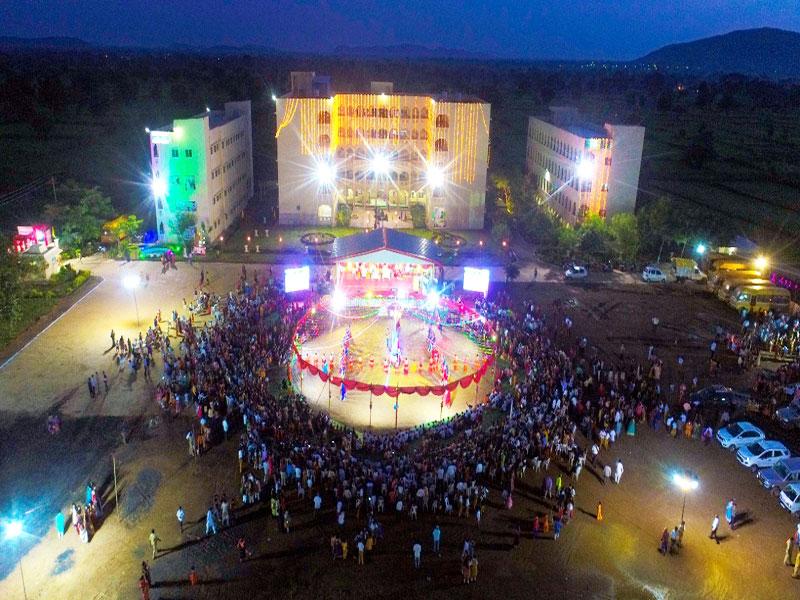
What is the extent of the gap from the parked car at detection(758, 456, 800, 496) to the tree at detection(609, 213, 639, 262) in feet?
76.3

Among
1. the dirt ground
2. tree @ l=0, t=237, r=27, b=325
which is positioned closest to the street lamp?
the dirt ground

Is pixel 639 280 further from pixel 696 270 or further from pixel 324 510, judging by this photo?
pixel 324 510

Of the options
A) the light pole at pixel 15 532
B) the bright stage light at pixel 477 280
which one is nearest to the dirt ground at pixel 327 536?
the light pole at pixel 15 532

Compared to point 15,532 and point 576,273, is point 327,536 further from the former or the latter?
point 576,273

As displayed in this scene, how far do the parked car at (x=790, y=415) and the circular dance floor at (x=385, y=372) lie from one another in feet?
33.2

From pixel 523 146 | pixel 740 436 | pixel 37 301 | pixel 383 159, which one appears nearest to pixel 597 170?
pixel 383 159

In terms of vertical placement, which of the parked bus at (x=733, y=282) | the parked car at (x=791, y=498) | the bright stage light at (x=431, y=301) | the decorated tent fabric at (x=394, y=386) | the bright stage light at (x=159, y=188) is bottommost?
the parked car at (x=791, y=498)

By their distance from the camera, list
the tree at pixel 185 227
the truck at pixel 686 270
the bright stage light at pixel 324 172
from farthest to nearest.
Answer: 1. the bright stage light at pixel 324 172
2. the tree at pixel 185 227
3. the truck at pixel 686 270

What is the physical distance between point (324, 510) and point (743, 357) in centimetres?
1923

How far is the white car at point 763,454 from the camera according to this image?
20641 millimetres

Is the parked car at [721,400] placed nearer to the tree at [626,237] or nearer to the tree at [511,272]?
the tree at [511,272]

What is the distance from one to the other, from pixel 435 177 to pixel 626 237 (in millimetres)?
14595

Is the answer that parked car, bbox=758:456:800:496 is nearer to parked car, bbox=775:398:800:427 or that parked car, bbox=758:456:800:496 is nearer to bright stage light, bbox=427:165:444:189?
parked car, bbox=775:398:800:427

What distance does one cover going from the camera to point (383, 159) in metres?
50.6
